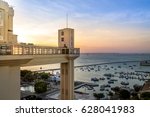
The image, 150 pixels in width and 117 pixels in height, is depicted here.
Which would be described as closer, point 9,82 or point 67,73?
point 9,82

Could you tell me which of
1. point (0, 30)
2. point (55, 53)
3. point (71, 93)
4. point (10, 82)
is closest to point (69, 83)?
point (71, 93)

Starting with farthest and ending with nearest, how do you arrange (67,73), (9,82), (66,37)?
(66,37) → (67,73) → (9,82)

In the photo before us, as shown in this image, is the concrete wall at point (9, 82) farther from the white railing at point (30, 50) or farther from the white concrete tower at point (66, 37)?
the white concrete tower at point (66, 37)

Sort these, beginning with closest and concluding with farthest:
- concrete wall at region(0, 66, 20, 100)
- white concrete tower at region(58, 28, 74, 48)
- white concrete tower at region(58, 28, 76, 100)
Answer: concrete wall at region(0, 66, 20, 100)
white concrete tower at region(58, 28, 76, 100)
white concrete tower at region(58, 28, 74, 48)

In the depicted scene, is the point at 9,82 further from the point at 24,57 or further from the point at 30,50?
the point at 30,50

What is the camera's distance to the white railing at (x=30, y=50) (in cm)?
439

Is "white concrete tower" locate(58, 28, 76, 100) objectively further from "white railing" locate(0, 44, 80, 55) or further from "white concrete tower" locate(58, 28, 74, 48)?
"white railing" locate(0, 44, 80, 55)

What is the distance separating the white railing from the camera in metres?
4.39

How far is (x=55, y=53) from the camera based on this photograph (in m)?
7.01

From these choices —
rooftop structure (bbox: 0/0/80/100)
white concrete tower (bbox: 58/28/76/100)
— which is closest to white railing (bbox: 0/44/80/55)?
rooftop structure (bbox: 0/0/80/100)

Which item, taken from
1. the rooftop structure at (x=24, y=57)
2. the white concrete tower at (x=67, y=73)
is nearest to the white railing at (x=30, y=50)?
the rooftop structure at (x=24, y=57)

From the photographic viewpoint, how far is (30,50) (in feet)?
17.9

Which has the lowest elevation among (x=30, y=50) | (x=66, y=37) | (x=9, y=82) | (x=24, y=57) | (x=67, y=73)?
(x=67, y=73)

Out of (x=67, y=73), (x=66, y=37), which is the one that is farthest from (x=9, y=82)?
(x=66, y=37)
